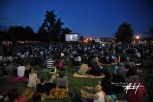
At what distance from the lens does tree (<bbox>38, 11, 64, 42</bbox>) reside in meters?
108

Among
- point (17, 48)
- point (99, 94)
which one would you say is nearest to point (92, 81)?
point (99, 94)

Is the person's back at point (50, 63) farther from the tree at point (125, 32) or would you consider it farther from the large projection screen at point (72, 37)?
the tree at point (125, 32)

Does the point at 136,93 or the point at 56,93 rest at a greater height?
the point at 136,93

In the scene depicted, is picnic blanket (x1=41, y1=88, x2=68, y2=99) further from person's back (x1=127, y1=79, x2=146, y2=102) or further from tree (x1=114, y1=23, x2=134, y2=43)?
tree (x1=114, y1=23, x2=134, y2=43)

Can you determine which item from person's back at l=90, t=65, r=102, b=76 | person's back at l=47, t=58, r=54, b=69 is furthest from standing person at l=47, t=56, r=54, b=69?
person's back at l=90, t=65, r=102, b=76

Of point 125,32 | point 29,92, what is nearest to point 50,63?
point 29,92

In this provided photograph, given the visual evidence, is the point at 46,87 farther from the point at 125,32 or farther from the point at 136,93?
the point at 125,32

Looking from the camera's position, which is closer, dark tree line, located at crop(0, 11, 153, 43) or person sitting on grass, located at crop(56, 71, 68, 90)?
person sitting on grass, located at crop(56, 71, 68, 90)

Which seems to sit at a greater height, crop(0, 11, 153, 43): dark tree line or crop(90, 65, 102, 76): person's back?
crop(0, 11, 153, 43): dark tree line

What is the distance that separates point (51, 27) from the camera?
4301 inches

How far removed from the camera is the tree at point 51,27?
108088 millimetres

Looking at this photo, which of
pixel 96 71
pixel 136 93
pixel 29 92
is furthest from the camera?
pixel 96 71

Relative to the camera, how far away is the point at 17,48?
36.5m

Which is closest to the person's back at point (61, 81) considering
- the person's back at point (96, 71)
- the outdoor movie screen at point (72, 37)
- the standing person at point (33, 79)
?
the standing person at point (33, 79)
